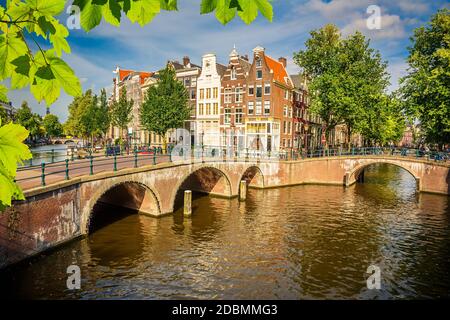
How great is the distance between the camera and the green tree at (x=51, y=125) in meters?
114

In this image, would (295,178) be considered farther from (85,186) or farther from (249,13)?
(249,13)

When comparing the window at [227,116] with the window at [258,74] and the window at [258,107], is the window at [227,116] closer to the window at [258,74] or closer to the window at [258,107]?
the window at [258,107]

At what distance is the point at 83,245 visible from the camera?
15242 millimetres

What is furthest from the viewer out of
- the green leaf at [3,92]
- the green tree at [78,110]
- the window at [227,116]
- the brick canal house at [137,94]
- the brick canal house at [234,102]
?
the green tree at [78,110]

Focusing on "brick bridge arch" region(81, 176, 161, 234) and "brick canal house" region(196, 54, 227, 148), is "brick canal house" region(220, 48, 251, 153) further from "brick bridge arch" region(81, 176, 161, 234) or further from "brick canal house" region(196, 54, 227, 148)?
"brick bridge arch" region(81, 176, 161, 234)

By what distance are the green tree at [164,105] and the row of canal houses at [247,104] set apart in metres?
4.03

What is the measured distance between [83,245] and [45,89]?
49.4ft

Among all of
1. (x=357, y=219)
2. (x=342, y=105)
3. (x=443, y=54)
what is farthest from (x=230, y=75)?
(x=357, y=219)

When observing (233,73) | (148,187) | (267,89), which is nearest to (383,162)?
(267,89)

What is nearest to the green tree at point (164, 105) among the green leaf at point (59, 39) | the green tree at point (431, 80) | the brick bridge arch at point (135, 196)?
the brick bridge arch at point (135, 196)

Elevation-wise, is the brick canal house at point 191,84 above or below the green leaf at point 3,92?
above

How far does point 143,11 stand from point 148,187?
18404mm

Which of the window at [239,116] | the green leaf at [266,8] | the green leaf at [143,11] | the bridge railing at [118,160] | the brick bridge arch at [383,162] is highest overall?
the window at [239,116]

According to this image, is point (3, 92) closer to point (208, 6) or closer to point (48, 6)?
point (48, 6)
